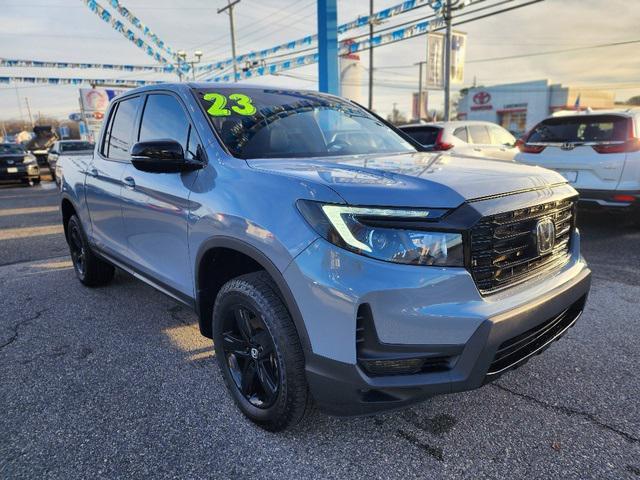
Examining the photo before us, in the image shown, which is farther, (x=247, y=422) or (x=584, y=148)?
(x=584, y=148)

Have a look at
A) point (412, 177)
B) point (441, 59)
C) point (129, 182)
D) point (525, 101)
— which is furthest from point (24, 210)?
point (525, 101)

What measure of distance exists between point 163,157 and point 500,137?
9421 millimetres

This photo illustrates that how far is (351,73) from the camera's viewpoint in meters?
19.3

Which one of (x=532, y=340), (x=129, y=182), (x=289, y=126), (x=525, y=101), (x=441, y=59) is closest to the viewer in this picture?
(x=532, y=340)

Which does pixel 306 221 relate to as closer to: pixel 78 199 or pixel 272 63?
pixel 78 199

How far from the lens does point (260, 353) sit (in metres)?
2.28

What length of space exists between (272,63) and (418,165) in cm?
2872

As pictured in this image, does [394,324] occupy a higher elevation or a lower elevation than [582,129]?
lower

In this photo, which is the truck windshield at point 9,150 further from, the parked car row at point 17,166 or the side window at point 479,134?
the side window at point 479,134

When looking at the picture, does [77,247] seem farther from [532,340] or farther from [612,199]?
[612,199]

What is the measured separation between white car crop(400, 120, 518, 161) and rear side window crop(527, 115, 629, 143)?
4.79 ft

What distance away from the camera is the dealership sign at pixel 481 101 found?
47.8 metres

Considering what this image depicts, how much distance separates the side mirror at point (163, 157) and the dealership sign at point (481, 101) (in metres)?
50.7

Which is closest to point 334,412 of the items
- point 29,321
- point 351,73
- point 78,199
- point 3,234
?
point 29,321
